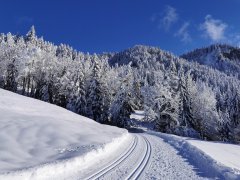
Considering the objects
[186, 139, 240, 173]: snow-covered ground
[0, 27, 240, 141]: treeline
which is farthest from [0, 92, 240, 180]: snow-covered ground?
[0, 27, 240, 141]: treeline

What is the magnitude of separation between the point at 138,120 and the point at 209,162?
70.5 meters

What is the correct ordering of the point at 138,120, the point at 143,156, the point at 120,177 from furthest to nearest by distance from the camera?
the point at 138,120 < the point at 143,156 < the point at 120,177

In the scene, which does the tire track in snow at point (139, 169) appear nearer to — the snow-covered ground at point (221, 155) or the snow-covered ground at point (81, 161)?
the snow-covered ground at point (81, 161)

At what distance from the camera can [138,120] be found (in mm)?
90312

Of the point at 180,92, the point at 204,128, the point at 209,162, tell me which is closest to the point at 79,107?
the point at 180,92

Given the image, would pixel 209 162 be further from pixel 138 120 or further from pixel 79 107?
pixel 138 120

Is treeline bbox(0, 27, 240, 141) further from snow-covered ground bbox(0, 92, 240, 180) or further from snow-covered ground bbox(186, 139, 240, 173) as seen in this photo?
snow-covered ground bbox(0, 92, 240, 180)

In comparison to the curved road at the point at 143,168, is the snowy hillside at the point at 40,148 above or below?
above

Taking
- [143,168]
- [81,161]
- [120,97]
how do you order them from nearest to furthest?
[81,161]
[143,168]
[120,97]

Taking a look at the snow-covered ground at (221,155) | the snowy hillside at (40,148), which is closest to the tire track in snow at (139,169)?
the snowy hillside at (40,148)

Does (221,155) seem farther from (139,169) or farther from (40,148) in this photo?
(40,148)

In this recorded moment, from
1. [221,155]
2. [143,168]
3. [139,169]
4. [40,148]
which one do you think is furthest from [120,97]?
[139,169]

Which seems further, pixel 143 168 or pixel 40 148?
pixel 40 148

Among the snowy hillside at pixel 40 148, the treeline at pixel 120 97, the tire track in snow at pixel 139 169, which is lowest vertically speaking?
the tire track in snow at pixel 139 169
